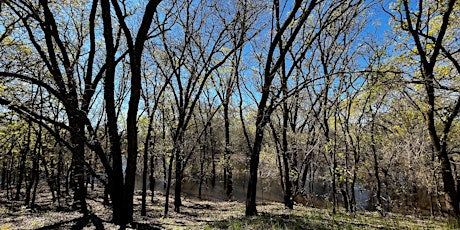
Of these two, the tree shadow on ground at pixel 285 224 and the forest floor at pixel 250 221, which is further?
the forest floor at pixel 250 221

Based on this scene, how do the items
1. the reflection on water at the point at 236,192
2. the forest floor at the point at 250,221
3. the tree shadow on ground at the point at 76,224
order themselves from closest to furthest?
the forest floor at the point at 250,221, the tree shadow on ground at the point at 76,224, the reflection on water at the point at 236,192

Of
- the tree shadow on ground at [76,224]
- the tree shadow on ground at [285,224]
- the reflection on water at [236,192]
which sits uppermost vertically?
the tree shadow on ground at [285,224]

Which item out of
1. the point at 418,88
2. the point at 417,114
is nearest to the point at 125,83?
the point at 418,88

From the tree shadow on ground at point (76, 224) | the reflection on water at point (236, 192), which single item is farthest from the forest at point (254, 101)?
the reflection on water at point (236, 192)

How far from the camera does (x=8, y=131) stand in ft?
59.5

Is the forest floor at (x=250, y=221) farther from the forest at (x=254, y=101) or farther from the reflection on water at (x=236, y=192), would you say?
the reflection on water at (x=236, y=192)

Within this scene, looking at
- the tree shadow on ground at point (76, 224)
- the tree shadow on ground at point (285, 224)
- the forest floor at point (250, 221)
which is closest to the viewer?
the tree shadow on ground at point (285, 224)

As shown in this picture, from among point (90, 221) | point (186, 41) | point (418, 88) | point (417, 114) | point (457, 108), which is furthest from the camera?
point (417, 114)

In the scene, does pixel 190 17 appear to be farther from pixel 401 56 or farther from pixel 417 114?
pixel 417 114

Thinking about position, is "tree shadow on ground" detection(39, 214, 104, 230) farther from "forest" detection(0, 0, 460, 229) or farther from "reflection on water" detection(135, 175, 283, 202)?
"reflection on water" detection(135, 175, 283, 202)

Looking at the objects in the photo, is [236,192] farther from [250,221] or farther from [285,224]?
[285,224]

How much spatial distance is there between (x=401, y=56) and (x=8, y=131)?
22.4 metres

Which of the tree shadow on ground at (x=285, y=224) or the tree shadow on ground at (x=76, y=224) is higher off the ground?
the tree shadow on ground at (x=285, y=224)

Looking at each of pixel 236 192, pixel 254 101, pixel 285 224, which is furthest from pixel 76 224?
pixel 236 192
